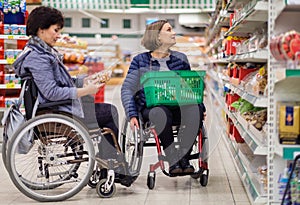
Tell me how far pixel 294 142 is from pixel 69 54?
28.8 feet

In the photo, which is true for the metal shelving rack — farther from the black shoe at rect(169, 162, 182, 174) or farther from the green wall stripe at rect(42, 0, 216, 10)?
the green wall stripe at rect(42, 0, 216, 10)

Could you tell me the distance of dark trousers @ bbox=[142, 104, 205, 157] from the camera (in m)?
4.16

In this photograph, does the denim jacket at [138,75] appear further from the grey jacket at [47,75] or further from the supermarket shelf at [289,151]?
the supermarket shelf at [289,151]

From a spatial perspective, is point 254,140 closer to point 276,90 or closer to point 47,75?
point 276,90

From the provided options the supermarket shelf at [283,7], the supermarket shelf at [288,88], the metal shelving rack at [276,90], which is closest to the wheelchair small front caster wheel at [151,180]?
the metal shelving rack at [276,90]

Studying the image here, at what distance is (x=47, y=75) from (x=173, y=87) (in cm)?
92

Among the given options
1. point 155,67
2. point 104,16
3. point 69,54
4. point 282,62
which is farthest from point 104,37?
point 282,62

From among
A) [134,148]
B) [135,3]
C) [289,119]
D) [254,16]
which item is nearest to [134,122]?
[134,148]

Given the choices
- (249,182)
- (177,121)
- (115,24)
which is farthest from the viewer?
(115,24)

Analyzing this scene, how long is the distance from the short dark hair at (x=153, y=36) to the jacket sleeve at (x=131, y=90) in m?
0.17

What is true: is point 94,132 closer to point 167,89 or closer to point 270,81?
point 167,89

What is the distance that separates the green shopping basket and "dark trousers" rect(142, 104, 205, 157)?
6 cm

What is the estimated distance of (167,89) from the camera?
4.13 m

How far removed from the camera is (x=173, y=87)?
162 inches
